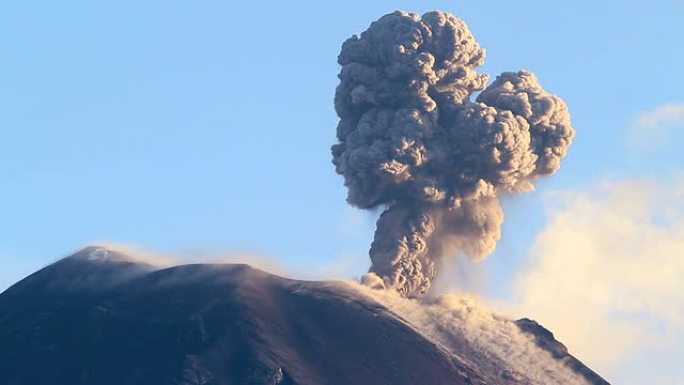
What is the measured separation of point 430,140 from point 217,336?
1682 cm

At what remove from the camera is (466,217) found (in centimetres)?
12694

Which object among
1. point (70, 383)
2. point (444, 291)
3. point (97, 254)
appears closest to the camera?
point (70, 383)

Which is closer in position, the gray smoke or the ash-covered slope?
the ash-covered slope

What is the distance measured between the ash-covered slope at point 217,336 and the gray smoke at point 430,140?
4.34m

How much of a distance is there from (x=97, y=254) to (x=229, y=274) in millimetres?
11418

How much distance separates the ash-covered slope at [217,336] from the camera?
12138 centimetres

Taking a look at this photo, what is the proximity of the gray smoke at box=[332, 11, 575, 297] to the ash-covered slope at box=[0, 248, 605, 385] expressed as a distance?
4338mm

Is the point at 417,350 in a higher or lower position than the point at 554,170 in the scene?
lower

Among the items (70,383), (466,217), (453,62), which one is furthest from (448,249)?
(70,383)

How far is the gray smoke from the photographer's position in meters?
124

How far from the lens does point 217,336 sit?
4919 inches

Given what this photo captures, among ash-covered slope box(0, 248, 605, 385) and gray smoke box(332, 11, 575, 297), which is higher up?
gray smoke box(332, 11, 575, 297)

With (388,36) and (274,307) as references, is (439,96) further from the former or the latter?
(274,307)

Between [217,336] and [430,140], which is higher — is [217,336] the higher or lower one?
the lower one
